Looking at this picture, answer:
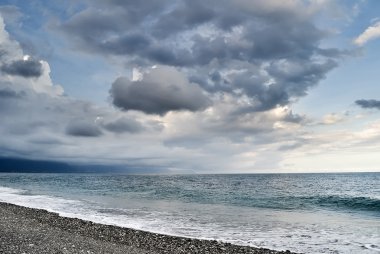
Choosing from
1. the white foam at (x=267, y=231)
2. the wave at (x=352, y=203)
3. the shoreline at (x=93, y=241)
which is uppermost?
the shoreline at (x=93, y=241)

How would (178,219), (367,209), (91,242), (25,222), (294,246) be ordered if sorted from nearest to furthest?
1. (91,242)
2. (294,246)
3. (25,222)
4. (178,219)
5. (367,209)

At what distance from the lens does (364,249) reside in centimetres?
2022

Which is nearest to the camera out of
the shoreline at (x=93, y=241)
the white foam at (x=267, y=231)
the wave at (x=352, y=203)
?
the shoreline at (x=93, y=241)

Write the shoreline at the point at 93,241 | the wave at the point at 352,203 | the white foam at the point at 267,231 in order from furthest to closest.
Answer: the wave at the point at 352,203
the white foam at the point at 267,231
the shoreline at the point at 93,241

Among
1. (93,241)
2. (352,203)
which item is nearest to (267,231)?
(93,241)

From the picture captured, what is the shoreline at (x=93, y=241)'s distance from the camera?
54.2ft

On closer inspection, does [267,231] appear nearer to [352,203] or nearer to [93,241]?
[93,241]

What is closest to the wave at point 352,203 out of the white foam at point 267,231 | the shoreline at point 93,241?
the white foam at point 267,231

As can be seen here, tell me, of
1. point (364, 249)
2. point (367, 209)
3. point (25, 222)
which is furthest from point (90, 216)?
point (367, 209)

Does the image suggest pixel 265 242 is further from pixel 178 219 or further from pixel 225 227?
pixel 178 219

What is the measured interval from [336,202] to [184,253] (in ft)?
146

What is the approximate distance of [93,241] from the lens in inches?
773

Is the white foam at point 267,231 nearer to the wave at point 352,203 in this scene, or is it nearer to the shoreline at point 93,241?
the shoreline at point 93,241

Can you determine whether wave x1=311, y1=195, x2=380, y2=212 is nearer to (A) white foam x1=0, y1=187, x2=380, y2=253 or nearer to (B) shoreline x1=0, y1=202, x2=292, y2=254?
(A) white foam x1=0, y1=187, x2=380, y2=253
